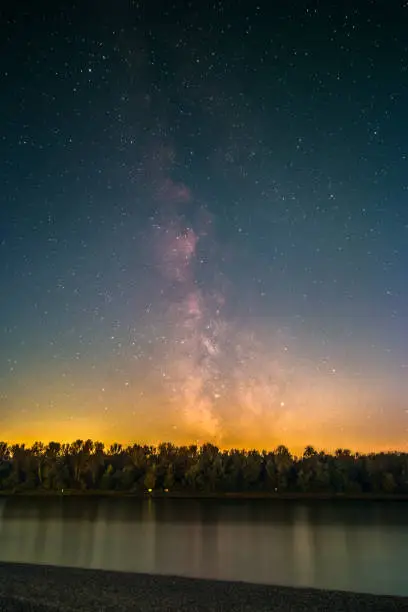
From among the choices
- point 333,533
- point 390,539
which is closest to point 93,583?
point 390,539

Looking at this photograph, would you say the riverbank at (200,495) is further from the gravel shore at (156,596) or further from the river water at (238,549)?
the gravel shore at (156,596)

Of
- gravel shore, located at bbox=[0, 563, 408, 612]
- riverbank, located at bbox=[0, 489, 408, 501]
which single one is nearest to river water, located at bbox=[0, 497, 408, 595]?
gravel shore, located at bbox=[0, 563, 408, 612]

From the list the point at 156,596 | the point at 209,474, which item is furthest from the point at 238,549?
the point at 209,474

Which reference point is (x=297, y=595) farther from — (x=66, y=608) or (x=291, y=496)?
(x=291, y=496)

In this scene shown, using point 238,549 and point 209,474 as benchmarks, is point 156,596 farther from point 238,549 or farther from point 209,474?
point 209,474

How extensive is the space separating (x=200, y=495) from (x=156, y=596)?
14233 centimetres

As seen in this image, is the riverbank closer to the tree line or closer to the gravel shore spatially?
the tree line

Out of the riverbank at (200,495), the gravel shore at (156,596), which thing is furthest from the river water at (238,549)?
the riverbank at (200,495)

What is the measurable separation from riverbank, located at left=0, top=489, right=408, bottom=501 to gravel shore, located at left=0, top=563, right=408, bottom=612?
13260 cm

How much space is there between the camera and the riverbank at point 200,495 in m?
144

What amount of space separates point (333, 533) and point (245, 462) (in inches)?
3914

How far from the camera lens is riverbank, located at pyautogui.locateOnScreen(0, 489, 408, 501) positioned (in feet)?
474

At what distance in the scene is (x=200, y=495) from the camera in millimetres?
151000

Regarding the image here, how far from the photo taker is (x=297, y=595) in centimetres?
1808
